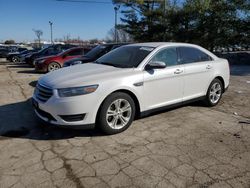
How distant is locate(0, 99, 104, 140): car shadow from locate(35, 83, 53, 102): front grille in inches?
21.9

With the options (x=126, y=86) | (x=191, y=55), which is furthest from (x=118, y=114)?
(x=191, y=55)

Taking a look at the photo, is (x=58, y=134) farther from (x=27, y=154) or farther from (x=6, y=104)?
(x=6, y=104)

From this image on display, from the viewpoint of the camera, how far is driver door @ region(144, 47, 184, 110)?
4.73 m

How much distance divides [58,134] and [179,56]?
2841 mm

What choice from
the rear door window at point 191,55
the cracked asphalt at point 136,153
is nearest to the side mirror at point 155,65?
the rear door window at point 191,55

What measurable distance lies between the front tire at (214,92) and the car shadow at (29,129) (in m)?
2.87

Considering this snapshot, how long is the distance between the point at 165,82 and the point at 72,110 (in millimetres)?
1915

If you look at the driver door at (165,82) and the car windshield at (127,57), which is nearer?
the driver door at (165,82)

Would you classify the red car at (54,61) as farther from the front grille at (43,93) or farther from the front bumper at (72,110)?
the front bumper at (72,110)

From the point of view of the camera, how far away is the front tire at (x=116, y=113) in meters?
4.19

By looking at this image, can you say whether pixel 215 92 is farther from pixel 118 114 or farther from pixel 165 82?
pixel 118 114

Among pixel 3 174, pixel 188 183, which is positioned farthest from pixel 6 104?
pixel 188 183

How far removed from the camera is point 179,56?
5340 mm

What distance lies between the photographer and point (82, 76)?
4328 mm
